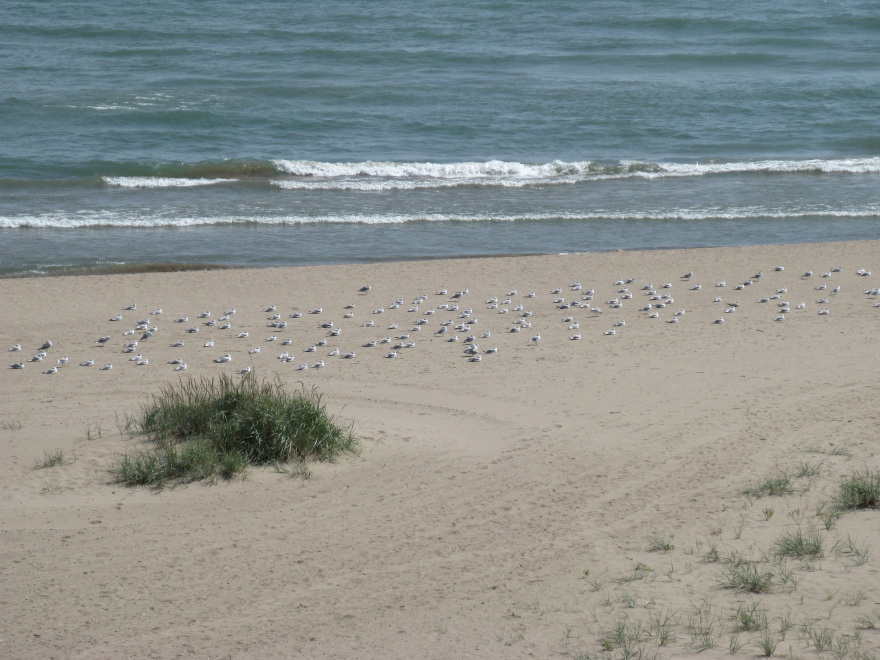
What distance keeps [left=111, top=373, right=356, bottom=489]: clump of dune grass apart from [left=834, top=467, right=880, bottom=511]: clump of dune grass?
11.6 feet

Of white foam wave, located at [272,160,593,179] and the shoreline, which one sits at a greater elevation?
white foam wave, located at [272,160,593,179]

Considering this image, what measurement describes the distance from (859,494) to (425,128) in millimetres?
19819

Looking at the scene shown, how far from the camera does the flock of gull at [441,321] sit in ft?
34.4

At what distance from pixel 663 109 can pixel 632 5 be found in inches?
544

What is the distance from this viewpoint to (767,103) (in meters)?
28.3

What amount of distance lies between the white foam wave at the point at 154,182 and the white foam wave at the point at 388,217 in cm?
247

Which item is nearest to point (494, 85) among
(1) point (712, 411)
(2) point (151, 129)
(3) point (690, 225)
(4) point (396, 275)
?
(2) point (151, 129)

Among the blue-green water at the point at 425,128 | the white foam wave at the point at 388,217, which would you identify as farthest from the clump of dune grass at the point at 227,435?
the white foam wave at the point at 388,217

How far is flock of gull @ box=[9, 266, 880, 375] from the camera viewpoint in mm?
10492

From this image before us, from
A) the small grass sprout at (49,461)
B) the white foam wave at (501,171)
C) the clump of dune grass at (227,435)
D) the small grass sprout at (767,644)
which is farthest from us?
the white foam wave at (501,171)

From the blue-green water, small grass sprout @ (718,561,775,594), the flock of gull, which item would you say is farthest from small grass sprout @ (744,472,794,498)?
the blue-green water

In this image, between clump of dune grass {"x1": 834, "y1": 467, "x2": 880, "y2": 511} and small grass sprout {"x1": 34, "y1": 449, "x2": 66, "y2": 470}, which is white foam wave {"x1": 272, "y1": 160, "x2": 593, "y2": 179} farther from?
clump of dune grass {"x1": 834, "y1": 467, "x2": 880, "y2": 511}

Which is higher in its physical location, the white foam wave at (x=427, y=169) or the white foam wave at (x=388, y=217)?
the white foam wave at (x=427, y=169)

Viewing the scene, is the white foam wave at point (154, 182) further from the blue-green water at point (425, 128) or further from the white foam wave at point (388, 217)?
the white foam wave at point (388, 217)
